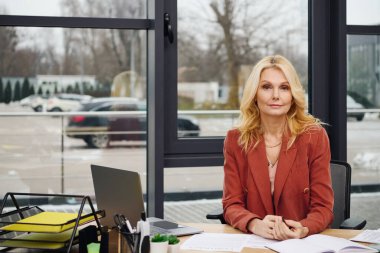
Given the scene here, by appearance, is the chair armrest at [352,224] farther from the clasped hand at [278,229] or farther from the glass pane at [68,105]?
the glass pane at [68,105]

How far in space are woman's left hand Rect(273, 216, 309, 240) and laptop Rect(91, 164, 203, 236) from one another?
1.04ft

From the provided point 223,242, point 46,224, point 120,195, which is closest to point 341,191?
point 223,242

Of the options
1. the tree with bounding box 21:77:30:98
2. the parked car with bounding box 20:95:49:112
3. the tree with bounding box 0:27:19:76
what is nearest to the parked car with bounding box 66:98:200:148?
the parked car with bounding box 20:95:49:112

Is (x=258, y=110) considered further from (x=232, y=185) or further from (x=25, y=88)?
(x=25, y=88)

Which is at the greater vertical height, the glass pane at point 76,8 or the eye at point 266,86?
the glass pane at point 76,8

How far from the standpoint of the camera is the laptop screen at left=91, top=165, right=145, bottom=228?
1.77 meters

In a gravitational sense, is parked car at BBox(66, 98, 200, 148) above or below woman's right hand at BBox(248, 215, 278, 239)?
above

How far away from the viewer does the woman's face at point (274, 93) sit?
2404mm

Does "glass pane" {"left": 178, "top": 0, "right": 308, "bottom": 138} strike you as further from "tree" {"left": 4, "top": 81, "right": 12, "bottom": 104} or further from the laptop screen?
the laptop screen

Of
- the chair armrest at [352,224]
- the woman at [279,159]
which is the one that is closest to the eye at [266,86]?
the woman at [279,159]

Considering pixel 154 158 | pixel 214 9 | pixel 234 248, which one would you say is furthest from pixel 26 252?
pixel 214 9

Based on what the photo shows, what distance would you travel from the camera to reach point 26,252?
1825 mm

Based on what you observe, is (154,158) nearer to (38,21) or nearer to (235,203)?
(235,203)

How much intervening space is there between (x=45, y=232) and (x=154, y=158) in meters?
1.31
